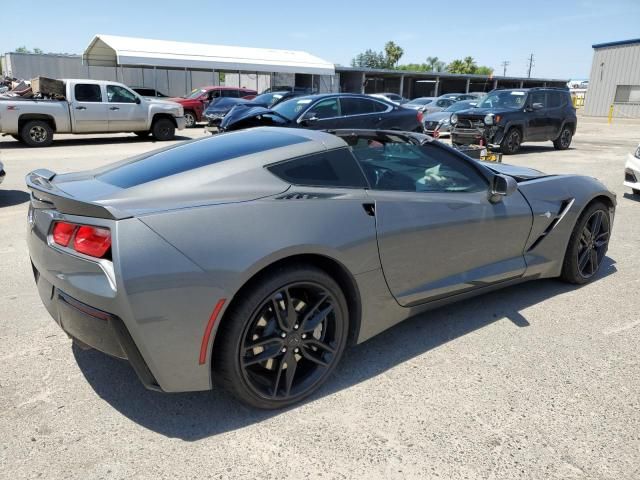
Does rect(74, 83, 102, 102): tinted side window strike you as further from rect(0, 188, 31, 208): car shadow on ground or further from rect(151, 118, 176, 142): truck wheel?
rect(0, 188, 31, 208): car shadow on ground

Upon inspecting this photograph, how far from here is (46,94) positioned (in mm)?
13820

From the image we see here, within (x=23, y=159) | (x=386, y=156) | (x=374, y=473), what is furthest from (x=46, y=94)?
(x=374, y=473)

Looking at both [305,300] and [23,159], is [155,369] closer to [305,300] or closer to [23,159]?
[305,300]

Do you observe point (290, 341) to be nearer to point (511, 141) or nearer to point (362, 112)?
point (362, 112)

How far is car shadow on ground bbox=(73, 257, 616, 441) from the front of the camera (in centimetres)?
245

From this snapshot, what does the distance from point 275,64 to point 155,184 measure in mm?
32633

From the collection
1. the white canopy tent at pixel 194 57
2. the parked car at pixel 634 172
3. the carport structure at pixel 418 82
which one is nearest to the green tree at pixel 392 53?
the carport structure at pixel 418 82

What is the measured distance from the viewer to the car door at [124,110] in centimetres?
1455

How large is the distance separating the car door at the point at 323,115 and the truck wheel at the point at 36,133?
767 centimetres

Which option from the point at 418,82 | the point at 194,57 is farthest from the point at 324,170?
the point at 418,82

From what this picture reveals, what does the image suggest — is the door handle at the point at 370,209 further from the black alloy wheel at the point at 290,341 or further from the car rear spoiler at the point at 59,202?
the car rear spoiler at the point at 59,202

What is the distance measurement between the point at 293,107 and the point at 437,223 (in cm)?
858

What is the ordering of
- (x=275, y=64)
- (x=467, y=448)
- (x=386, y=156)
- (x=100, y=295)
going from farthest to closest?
(x=275, y=64)
(x=386, y=156)
(x=467, y=448)
(x=100, y=295)

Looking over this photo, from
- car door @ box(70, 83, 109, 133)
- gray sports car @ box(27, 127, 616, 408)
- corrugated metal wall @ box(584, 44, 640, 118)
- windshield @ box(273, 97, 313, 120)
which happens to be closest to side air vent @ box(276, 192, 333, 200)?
gray sports car @ box(27, 127, 616, 408)
